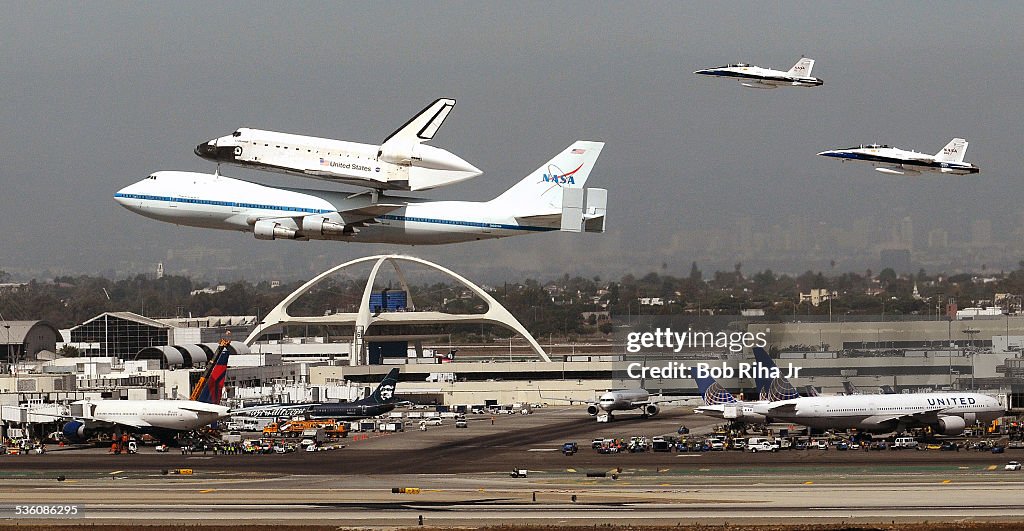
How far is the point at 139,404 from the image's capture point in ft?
356

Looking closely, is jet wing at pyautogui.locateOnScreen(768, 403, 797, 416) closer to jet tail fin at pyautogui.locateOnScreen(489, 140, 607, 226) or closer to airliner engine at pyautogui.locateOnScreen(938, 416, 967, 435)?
airliner engine at pyautogui.locateOnScreen(938, 416, 967, 435)

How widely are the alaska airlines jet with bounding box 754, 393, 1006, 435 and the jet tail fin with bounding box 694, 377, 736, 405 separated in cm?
492

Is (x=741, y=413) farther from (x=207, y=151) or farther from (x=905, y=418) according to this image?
(x=207, y=151)

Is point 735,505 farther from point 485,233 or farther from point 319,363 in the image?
point 319,363

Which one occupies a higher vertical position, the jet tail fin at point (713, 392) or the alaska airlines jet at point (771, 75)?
the alaska airlines jet at point (771, 75)

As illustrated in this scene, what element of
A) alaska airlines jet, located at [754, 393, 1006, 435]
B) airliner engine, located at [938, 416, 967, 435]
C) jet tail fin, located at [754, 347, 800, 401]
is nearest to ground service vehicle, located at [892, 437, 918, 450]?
alaska airlines jet, located at [754, 393, 1006, 435]

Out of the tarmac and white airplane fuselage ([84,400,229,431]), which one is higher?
white airplane fuselage ([84,400,229,431])

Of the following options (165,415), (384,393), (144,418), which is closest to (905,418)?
(384,393)

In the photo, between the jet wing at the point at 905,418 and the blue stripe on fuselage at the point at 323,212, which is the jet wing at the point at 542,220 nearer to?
the blue stripe on fuselage at the point at 323,212

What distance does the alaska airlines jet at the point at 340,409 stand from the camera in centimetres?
13175

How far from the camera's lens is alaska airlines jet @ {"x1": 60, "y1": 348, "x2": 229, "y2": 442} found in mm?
107625

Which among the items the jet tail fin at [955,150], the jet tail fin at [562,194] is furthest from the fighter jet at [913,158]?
the jet tail fin at [562,194]

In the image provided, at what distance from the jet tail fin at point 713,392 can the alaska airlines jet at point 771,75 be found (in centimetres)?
2530

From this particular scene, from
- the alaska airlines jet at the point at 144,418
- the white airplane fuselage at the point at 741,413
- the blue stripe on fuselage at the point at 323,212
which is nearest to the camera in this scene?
the blue stripe on fuselage at the point at 323,212
